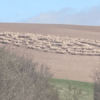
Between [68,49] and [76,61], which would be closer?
[76,61]

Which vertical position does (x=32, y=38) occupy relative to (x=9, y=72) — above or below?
above

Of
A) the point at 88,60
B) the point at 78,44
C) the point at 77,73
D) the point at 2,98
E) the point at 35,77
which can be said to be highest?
the point at 78,44

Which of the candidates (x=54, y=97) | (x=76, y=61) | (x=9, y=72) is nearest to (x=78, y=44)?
(x=76, y=61)

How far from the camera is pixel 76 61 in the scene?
3850 centimetres

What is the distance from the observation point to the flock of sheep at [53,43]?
41.0 metres

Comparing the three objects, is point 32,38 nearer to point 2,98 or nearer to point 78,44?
point 78,44

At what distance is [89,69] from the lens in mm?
35906

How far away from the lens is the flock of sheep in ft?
135

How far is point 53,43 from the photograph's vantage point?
43.9 m

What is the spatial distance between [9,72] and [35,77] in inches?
189

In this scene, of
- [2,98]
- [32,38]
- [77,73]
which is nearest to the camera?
[2,98]

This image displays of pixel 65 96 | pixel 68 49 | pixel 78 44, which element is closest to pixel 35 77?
pixel 65 96

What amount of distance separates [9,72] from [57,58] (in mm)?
28546

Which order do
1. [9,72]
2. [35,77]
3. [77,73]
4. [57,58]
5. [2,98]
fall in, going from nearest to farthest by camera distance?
[2,98]
[9,72]
[35,77]
[77,73]
[57,58]
